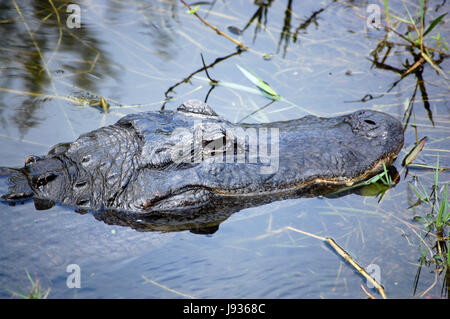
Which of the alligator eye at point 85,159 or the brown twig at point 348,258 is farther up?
the alligator eye at point 85,159

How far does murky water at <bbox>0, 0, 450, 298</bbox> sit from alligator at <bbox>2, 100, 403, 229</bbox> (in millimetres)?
130

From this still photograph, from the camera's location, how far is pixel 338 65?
227 inches

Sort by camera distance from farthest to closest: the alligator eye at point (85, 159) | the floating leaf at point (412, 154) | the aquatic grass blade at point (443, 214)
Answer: the floating leaf at point (412, 154), the aquatic grass blade at point (443, 214), the alligator eye at point (85, 159)

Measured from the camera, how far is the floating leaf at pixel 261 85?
512 cm

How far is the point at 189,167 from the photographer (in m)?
3.41

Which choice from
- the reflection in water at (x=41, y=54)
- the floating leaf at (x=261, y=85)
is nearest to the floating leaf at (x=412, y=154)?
the floating leaf at (x=261, y=85)

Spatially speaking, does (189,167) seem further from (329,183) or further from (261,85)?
(261,85)

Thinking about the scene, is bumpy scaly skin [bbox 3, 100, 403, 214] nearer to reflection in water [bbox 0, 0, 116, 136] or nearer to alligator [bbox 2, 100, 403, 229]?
alligator [bbox 2, 100, 403, 229]

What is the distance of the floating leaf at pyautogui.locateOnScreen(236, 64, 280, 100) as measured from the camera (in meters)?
5.12

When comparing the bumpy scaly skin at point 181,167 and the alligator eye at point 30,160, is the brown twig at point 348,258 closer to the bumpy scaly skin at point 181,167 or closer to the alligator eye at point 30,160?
the bumpy scaly skin at point 181,167

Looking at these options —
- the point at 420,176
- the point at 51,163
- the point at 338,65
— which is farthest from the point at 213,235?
the point at 338,65

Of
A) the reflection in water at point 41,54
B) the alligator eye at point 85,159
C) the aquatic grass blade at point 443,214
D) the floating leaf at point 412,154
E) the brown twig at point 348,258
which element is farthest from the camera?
the reflection in water at point 41,54

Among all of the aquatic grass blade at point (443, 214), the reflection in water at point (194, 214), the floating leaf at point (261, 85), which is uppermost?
the floating leaf at point (261, 85)

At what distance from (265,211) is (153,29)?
11.8 ft
